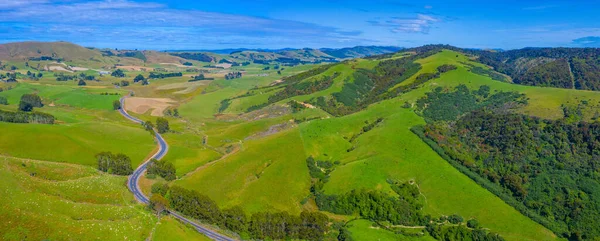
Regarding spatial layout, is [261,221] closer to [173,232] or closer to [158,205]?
[173,232]

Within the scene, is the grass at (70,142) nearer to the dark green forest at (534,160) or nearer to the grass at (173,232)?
the grass at (173,232)

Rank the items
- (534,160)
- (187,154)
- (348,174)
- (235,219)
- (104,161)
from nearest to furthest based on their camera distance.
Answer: (235,219)
(348,174)
(104,161)
(534,160)
(187,154)

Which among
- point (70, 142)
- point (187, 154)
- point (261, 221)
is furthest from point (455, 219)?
point (70, 142)

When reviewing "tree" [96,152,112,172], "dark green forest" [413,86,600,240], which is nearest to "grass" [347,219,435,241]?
"dark green forest" [413,86,600,240]

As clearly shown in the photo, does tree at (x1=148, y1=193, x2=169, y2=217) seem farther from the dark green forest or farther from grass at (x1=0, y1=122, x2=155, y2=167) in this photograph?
the dark green forest

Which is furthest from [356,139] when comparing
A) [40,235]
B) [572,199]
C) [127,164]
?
[40,235]

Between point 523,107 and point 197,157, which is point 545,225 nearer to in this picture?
point 523,107

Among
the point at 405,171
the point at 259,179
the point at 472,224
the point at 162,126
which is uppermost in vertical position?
the point at 162,126
